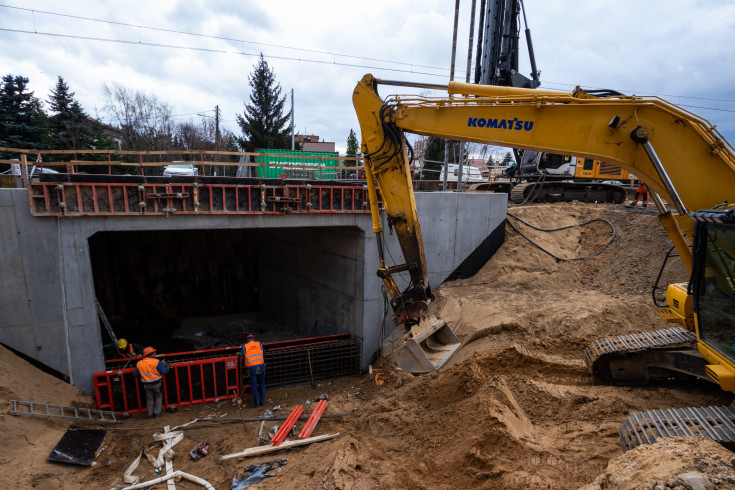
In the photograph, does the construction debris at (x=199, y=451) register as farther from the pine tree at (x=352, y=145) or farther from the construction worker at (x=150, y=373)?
the pine tree at (x=352, y=145)

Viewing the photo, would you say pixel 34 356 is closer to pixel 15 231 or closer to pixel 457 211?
pixel 15 231

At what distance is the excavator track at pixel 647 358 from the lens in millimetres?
5969

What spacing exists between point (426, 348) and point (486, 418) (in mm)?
1349

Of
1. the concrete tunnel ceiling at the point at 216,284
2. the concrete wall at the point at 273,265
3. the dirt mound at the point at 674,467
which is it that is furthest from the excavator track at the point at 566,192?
the dirt mound at the point at 674,467

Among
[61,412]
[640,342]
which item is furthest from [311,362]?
[640,342]

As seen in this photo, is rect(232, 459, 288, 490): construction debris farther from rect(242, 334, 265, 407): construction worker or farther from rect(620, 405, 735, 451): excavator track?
rect(620, 405, 735, 451): excavator track

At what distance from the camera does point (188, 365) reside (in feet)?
31.7

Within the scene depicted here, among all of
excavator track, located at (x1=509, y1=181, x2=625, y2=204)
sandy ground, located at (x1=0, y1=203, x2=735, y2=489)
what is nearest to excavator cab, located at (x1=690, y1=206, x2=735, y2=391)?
sandy ground, located at (x1=0, y1=203, x2=735, y2=489)

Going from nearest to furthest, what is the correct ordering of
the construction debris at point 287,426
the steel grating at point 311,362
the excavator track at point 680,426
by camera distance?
1. the excavator track at point 680,426
2. the construction debris at point 287,426
3. the steel grating at point 311,362

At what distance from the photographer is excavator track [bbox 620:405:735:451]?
419 cm

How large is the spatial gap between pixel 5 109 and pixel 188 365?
72.0ft

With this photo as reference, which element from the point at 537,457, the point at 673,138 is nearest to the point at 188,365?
the point at 537,457

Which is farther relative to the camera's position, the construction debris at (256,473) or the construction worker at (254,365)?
Answer: the construction worker at (254,365)

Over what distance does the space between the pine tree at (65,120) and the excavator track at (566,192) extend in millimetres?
25197
